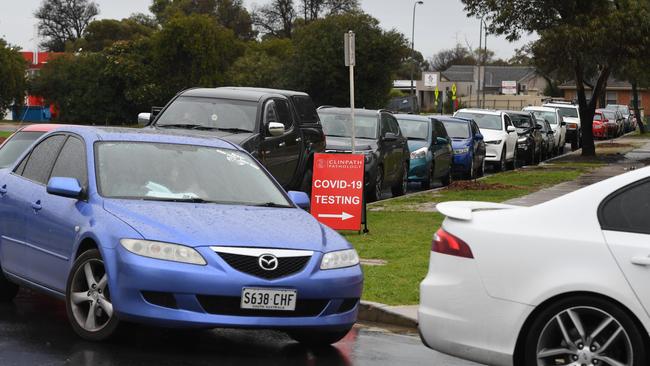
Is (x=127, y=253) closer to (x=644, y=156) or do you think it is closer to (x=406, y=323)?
(x=406, y=323)

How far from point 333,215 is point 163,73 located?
5904 cm

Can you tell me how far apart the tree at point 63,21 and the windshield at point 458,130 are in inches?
4364

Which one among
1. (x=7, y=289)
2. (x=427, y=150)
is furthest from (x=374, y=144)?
(x=7, y=289)

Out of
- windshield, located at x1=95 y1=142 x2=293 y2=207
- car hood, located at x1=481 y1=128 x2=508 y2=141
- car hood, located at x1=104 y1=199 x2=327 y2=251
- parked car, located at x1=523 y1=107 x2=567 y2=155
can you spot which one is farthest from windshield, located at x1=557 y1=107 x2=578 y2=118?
car hood, located at x1=104 y1=199 x2=327 y2=251

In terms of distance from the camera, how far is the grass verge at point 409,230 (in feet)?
36.1

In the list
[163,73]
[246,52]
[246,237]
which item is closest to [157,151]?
[246,237]

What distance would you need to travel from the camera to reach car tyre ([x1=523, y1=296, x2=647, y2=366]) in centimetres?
629

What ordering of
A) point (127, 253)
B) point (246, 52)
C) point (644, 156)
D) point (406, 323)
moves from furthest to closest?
point (246, 52)
point (644, 156)
point (406, 323)
point (127, 253)

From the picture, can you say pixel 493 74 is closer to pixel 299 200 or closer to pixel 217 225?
pixel 299 200

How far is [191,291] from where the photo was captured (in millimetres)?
7449

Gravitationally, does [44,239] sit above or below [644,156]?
above

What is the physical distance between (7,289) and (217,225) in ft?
9.06

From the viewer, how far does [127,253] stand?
7586 mm

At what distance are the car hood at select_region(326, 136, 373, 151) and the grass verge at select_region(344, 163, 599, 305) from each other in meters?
1.09
